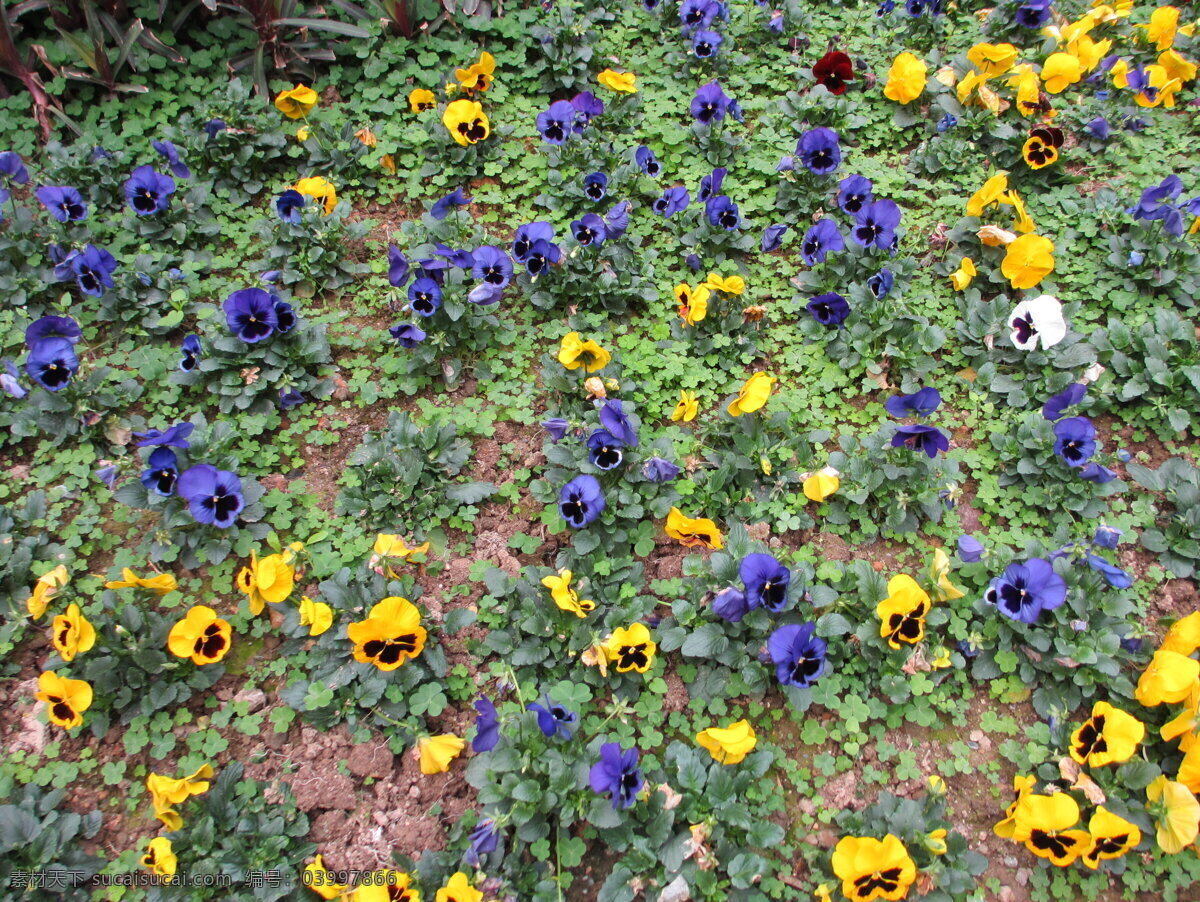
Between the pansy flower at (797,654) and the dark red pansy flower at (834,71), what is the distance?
3.58 metres

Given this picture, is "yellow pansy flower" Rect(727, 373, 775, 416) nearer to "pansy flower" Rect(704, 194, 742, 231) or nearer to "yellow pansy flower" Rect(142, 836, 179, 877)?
"pansy flower" Rect(704, 194, 742, 231)

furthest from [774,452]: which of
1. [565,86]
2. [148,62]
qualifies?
[148,62]

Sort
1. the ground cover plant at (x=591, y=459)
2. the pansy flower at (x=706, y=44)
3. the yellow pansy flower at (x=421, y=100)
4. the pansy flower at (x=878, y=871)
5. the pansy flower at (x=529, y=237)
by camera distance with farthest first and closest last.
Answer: the pansy flower at (x=706, y=44) → the yellow pansy flower at (x=421, y=100) → the pansy flower at (x=529, y=237) → the ground cover plant at (x=591, y=459) → the pansy flower at (x=878, y=871)

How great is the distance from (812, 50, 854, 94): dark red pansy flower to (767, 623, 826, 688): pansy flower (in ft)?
11.7

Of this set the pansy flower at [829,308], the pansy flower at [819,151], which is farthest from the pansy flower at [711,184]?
the pansy flower at [829,308]

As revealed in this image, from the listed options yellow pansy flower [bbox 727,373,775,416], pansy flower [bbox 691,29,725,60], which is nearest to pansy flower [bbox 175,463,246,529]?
yellow pansy flower [bbox 727,373,775,416]

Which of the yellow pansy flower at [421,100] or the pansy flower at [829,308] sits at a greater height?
the yellow pansy flower at [421,100]

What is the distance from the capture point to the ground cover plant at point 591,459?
9.30 ft

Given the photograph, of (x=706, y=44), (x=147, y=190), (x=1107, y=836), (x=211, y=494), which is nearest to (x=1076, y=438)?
(x=1107, y=836)

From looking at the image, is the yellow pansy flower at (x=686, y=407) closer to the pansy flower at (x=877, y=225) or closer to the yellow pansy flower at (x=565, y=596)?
the yellow pansy flower at (x=565, y=596)

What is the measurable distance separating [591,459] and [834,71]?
3076mm

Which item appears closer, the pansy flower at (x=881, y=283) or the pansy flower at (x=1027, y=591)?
the pansy flower at (x=1027, y=591)

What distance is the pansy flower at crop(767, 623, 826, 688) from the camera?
291 centimetres

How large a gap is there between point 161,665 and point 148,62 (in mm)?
3861
